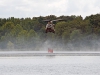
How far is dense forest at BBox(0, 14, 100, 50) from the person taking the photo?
15112 cm

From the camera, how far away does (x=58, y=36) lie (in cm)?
15850

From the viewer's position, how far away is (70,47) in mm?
149875

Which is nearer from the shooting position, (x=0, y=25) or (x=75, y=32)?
(x=75, y=32)

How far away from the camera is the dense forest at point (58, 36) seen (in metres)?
151
